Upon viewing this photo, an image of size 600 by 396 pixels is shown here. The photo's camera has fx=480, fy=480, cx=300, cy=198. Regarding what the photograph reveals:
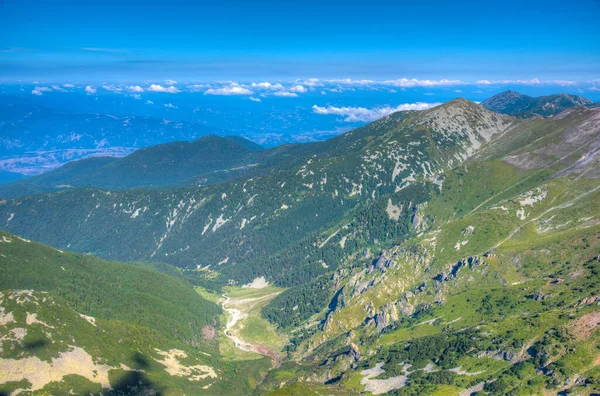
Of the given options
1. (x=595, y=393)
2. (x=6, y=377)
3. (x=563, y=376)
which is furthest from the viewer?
(x=6, y=377)

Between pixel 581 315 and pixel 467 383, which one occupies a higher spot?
pixel 581 315

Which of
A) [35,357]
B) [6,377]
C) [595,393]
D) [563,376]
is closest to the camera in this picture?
[595,393]

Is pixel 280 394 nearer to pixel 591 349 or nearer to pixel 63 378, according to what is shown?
pixel 63 378

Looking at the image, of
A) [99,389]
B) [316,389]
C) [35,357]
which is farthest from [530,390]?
[35,357]

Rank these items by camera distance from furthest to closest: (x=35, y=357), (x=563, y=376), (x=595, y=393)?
(x=35, y=357)
(x=563, y=376)
(x=595, y=393)

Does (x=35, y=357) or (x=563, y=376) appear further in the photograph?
(x=35, y=357)

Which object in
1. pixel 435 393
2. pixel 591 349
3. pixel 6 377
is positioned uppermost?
pixel 6 377

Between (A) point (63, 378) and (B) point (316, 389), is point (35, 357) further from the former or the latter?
(B) point (316, 389)

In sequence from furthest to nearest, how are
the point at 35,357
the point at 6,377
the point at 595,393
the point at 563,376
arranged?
1. the point at 35,357
2. the point at 6,377
3. the point at 563,376
4. the point at 595,393

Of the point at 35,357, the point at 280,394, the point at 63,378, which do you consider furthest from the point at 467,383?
the point at 35,357
